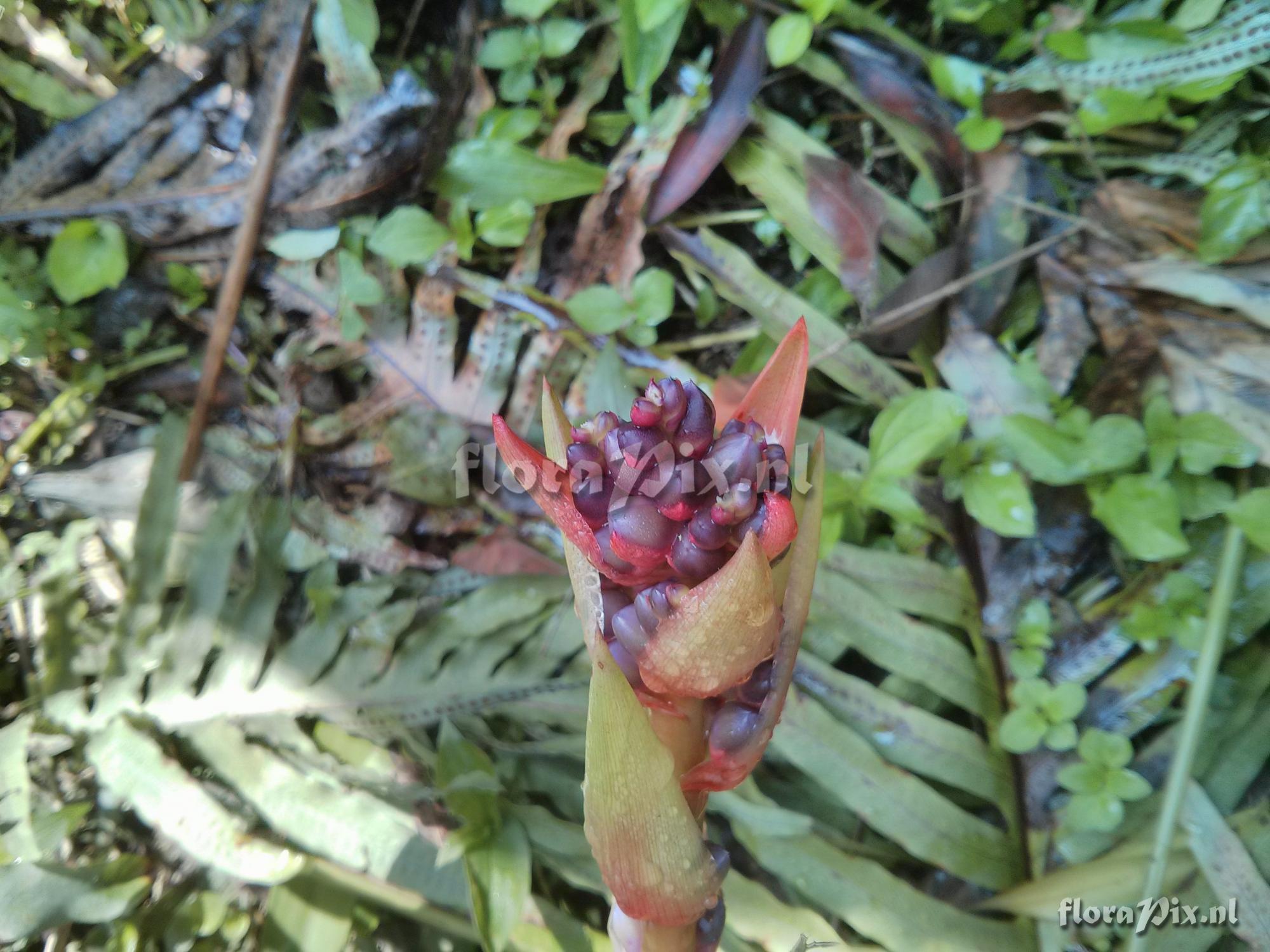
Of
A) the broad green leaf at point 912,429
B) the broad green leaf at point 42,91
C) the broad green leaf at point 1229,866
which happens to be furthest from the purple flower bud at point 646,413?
the broad green leaf at point 42,91

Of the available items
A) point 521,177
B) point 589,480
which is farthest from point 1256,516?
point 521,177

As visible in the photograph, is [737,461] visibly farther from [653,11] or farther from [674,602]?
[653,11]

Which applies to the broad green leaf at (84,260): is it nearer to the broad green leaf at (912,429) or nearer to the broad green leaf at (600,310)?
the broad green leaf at (600,310)

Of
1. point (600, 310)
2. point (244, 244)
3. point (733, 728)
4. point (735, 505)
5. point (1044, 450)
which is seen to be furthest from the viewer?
point (244, 244)

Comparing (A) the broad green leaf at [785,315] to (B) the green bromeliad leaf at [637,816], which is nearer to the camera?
(B) the green bromeliad leaf at [637,816]

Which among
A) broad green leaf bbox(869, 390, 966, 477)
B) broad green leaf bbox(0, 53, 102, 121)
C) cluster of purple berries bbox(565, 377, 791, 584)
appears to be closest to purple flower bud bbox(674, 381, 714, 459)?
cluster of purple berries bbox(565, 377, 791, 584)

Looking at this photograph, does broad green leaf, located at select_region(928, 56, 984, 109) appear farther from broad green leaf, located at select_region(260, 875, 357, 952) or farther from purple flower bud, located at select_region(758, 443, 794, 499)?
broad green leaf, located at select_region(260, 875, 357, 952)
